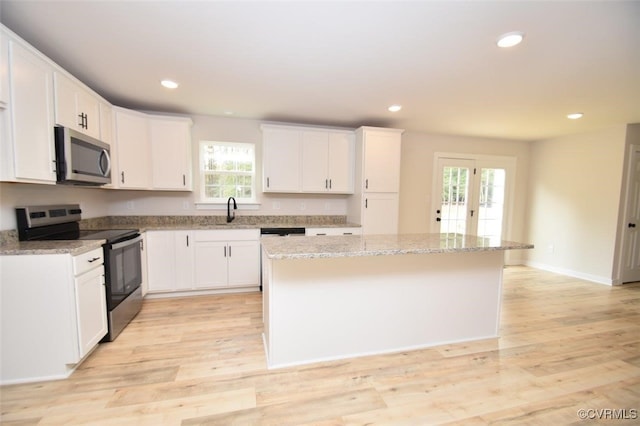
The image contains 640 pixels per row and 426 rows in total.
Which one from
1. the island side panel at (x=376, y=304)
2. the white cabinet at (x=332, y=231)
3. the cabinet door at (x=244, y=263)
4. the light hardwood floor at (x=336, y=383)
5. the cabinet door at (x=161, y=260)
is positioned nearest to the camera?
the light hardwood floor at (x=336, y=383)

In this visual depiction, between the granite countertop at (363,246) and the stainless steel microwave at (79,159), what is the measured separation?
1.69 metres

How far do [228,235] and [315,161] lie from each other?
1.60 meters

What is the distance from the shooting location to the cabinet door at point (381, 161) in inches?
148

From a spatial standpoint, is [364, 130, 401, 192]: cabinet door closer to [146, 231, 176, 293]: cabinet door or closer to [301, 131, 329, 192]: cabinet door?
[301, 131, 329, 192]: cabinet door

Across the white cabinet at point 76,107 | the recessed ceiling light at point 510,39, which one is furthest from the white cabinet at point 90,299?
the recessed ceiling light at point 510,39

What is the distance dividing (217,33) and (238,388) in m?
2.43

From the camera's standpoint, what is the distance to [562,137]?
15.1ft

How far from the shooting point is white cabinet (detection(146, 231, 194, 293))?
3.24 meters

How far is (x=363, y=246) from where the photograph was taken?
1.96 meters

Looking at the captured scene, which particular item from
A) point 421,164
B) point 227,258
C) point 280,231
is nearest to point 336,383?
point 280,231

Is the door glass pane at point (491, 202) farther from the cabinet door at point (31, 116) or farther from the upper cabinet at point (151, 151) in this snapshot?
the cabinet door at point (31, 116)

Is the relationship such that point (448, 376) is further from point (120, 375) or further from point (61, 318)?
point (61, 318)

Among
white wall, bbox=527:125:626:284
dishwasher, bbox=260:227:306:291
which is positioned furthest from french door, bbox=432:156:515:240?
dishwasher, bbox=260:227:306:291

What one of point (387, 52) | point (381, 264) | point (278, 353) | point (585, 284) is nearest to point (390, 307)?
point (381, 264)
